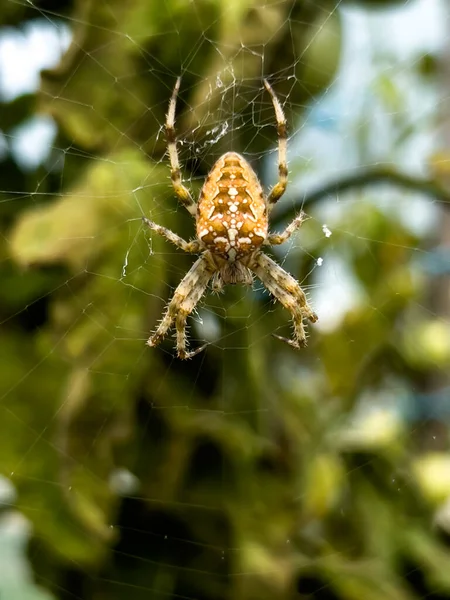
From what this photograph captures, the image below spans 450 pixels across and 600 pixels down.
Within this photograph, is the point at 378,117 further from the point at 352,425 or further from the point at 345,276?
the point at 352,425

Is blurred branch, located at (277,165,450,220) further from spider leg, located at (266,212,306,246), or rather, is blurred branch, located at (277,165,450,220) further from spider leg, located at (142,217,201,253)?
spider leg, located at (142,217,201,253)

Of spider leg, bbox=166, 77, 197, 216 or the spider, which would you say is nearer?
spider leg, bbox=166, 77, 197, 216

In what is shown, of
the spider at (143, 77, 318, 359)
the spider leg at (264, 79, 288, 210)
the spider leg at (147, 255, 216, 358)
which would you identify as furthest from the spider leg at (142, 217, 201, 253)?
the spider leg at (264, 79, 288, 210)

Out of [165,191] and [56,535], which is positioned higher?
[165,191]

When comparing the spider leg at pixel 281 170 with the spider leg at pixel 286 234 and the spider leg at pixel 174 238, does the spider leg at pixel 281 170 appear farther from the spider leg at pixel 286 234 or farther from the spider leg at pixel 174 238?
the spider leg at pixel 174 238

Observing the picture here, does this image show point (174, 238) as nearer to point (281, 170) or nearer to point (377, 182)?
point (281, 170)

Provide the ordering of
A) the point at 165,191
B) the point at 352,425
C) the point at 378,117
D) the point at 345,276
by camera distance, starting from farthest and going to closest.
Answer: the point at 378,117
the point at 345,276
the point at 352,425
the point at 165,191

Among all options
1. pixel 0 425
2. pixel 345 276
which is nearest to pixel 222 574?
pixel 0 425

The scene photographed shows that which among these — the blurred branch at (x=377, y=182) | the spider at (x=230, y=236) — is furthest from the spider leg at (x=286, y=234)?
the blurred branch at (x=377, y=182)
